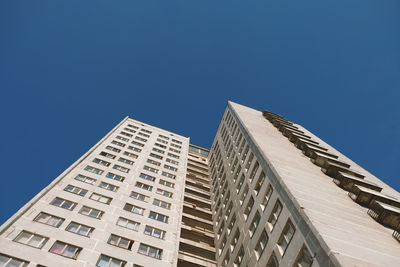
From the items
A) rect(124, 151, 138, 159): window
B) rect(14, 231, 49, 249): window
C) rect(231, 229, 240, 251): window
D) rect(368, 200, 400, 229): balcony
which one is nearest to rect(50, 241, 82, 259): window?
rect(14, 231, 49, 249): window

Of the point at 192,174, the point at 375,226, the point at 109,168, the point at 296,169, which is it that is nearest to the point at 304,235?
the point at 375,226

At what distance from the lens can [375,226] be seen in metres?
19.9

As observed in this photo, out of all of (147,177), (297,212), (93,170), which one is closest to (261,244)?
(297,212)

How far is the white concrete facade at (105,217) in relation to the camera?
20536 mm

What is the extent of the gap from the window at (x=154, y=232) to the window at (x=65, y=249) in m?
7.08

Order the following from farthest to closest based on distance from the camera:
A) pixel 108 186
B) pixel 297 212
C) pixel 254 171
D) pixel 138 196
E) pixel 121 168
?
1. pixel 121 168
2. pixel 138 196
3. pixel 108 186
4. pixel 254 171
5. pixel 297 212

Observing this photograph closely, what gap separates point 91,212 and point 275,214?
57.4 feet

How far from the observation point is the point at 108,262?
2161 cm

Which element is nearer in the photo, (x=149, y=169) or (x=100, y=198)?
(x=100, y=198)

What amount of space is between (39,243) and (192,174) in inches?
1332

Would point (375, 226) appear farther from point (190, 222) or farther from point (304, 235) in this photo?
point (190, 222)

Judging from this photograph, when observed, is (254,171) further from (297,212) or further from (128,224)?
(128,224)

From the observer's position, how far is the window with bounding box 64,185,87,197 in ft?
91.8

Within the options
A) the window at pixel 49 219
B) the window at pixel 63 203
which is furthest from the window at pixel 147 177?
the window at pixel 49 219
